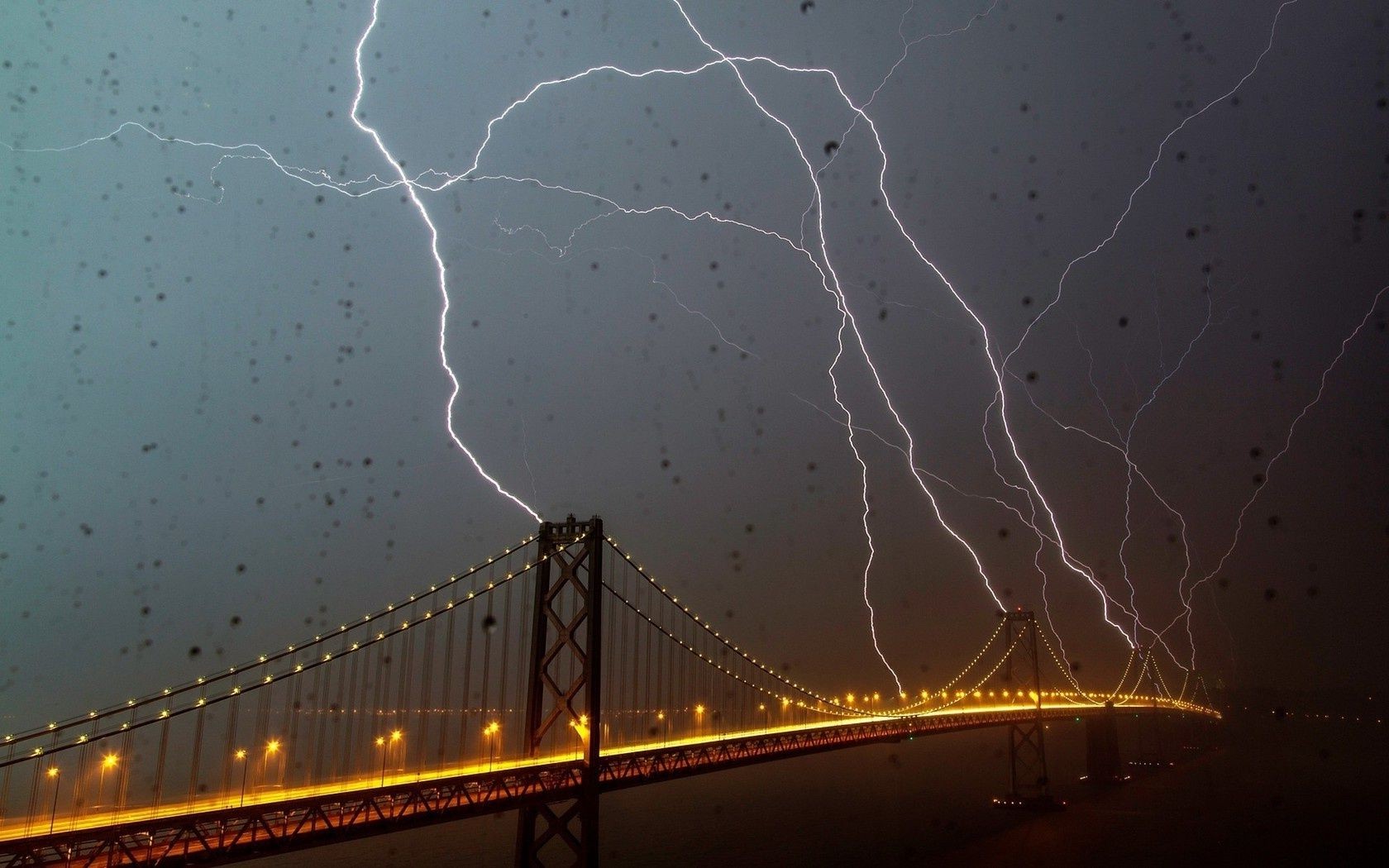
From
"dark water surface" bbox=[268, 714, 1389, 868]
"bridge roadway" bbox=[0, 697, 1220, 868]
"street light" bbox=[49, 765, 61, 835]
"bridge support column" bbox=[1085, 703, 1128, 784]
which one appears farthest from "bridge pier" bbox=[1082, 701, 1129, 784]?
"street light" bbox=[49, 765, 61, 835]

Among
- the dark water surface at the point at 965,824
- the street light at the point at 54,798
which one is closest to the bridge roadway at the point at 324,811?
the street light at the point at 54,798

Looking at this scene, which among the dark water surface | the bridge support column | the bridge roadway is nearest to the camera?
the bridge roadway

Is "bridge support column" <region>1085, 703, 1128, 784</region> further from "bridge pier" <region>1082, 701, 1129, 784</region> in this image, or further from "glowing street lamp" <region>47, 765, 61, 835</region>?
"glowing street lamp" <region>47, 765, 61, 835</region>

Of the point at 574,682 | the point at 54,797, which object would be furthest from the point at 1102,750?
the point at 54,797

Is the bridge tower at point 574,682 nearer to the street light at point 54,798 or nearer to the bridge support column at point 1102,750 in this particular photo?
the street light at point 54,798

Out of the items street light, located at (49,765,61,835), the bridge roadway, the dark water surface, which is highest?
street light, located at (49,765,61,835)

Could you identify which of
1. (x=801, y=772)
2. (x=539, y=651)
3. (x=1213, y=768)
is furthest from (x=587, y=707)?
(x=801, y=772)
